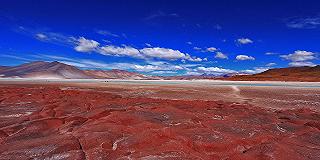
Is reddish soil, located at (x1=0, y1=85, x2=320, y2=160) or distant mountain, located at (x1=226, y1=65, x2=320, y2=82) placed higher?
distant mountain, located at (x1=226, y1=65, x2=320, y2=82)

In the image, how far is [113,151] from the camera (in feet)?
17.8

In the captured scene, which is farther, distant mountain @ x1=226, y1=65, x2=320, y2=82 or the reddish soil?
distant mountain @ x1=226, y1=65, x2=320, y2=82

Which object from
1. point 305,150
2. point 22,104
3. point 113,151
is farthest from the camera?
point 22,104

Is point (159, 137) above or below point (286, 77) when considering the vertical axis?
below

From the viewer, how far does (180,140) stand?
6.09 meters

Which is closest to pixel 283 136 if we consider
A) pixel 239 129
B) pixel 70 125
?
pixel 239 129

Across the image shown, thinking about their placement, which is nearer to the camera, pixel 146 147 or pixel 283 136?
pixel 146 147

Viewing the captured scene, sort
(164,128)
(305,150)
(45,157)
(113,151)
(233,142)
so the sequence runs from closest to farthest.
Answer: (45,157) < (113,151) < (305,150) < (233,142) < (164,128)

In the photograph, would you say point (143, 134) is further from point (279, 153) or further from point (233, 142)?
point (279, 153)

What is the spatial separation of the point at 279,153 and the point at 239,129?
1765mm

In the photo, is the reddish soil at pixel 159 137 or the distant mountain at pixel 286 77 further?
the distant mountain at pixel 286 77

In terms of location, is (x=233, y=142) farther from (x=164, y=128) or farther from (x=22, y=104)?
(x=22, y=104)

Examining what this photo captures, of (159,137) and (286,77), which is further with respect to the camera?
(286,77)

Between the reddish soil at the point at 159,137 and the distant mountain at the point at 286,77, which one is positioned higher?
the distant mountain at the point at 286,77
